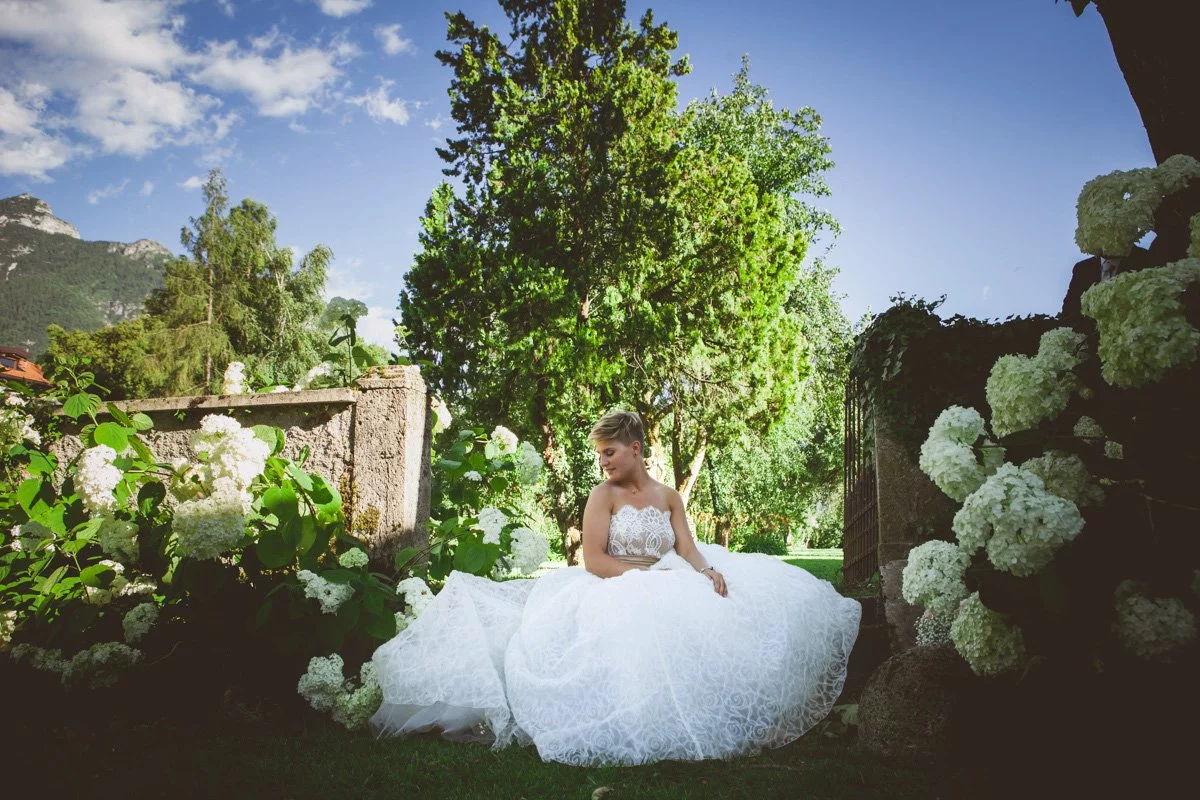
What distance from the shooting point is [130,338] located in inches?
1062

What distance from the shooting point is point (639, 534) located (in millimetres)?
3676

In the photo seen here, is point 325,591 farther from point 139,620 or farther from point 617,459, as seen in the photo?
point 617,459

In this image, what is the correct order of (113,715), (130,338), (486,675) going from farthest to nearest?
(130,338) → (113,715) → (486,675)

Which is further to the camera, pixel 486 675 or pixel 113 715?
pixel 113 715

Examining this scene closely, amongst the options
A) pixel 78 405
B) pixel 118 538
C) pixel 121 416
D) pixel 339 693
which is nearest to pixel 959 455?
pixel 339 693

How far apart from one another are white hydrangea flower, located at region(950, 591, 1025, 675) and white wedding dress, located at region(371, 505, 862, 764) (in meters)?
0.99

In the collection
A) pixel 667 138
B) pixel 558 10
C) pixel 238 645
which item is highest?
pixel 558 10

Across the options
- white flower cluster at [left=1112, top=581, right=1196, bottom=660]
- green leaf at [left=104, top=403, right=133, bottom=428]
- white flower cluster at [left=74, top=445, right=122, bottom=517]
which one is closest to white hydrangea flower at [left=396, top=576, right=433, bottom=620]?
white flower cluster at [left=74, top=445, right=122, bottom=517]

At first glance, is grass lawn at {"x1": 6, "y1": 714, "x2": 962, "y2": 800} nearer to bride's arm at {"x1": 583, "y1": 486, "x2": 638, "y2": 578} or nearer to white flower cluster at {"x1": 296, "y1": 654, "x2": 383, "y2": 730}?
white flower cluster at {"x1": 296, "y1": 654, "x2": 383, "y2": 730}

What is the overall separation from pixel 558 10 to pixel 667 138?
4378 millimetres

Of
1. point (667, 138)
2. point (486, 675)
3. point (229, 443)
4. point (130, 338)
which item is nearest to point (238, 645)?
point (229, 443)

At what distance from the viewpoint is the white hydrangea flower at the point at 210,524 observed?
338cm

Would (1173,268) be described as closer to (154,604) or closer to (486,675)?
(486,675)

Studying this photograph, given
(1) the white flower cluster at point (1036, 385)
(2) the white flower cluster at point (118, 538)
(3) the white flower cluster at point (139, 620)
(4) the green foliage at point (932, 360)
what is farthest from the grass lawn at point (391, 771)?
(4) the green foliage at point (932, 360)
